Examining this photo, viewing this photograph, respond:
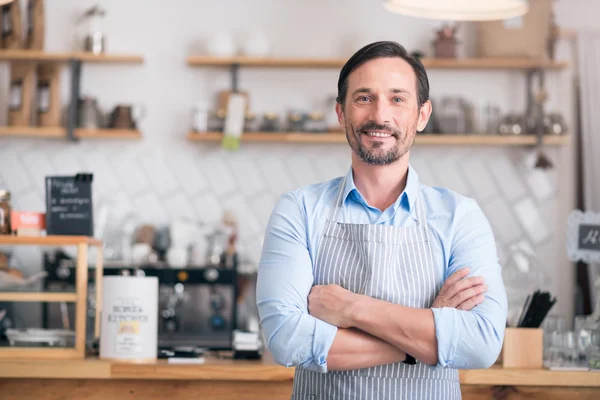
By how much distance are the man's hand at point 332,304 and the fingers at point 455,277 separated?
0.70ft

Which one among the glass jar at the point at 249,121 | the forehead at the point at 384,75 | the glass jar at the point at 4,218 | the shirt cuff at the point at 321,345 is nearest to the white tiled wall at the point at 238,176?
the glass jar at the point at 249,121

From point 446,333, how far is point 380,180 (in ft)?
1.33

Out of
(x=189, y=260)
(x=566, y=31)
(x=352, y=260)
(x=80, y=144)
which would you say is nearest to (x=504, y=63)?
(x=566, y=31)

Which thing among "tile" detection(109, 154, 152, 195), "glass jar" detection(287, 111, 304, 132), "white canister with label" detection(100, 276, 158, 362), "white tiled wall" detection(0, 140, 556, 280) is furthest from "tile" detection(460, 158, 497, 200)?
"white canister with label" detection(100, 276, 158, 362)

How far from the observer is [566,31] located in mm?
5598

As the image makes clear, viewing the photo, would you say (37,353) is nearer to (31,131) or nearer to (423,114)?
(423,114)

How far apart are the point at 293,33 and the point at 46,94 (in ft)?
5.29

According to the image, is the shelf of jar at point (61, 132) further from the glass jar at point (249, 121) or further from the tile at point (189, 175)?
the glass jar at point (249, 121)

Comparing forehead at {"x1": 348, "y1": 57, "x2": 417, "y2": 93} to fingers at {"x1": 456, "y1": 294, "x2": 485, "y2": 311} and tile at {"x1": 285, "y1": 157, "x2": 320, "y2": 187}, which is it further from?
tile at {"x1": 285, "y1": 157, "x2": 320, "y2": 187}

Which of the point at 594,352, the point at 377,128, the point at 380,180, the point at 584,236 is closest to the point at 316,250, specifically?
the point at 380,180

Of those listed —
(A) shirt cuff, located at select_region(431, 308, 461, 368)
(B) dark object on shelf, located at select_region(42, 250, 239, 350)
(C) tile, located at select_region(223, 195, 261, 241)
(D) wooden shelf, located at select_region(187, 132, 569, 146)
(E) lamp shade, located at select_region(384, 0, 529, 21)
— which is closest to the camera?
(A) shirt cuff, located at select_region(431, 308, 461, 368)

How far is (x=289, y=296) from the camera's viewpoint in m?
1.98

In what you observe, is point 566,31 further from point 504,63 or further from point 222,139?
point 222,139

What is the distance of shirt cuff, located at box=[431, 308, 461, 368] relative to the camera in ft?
6.30
